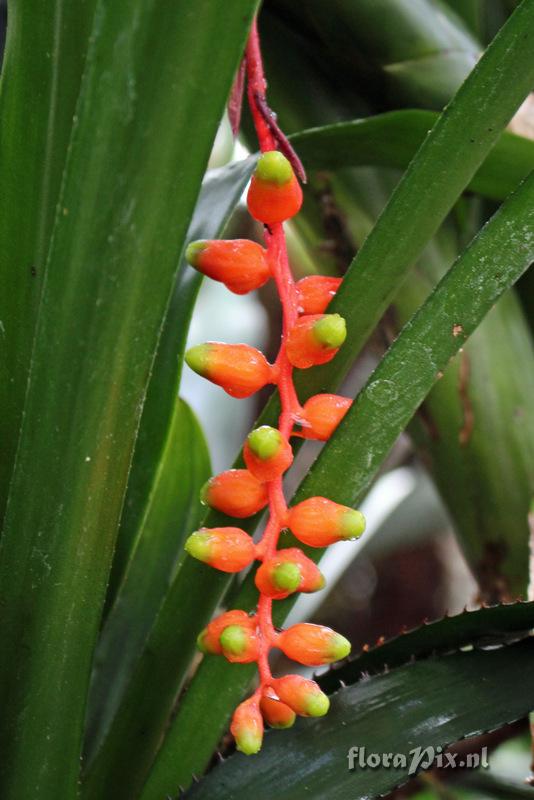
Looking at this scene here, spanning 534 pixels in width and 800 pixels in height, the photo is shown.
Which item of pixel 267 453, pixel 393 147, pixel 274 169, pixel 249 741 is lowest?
pixel 249 741

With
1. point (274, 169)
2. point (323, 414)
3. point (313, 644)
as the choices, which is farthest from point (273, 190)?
point (313, 644)

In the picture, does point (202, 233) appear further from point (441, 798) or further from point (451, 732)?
point (441, 798)

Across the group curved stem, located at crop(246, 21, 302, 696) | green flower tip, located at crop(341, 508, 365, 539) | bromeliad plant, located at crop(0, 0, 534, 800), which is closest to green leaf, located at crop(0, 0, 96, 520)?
bromeliad plant, located at crop(0, 0, 534, 800)

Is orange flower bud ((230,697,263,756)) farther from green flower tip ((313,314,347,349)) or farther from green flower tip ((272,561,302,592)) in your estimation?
green flower tip ((313,314,347,349))

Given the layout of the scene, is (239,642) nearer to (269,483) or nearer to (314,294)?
(269,483)

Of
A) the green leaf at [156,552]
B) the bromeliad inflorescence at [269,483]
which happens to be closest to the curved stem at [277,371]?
the bromeliad inflorescence at [269,483]

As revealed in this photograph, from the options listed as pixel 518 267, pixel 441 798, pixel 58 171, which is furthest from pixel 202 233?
pixel 441 798
